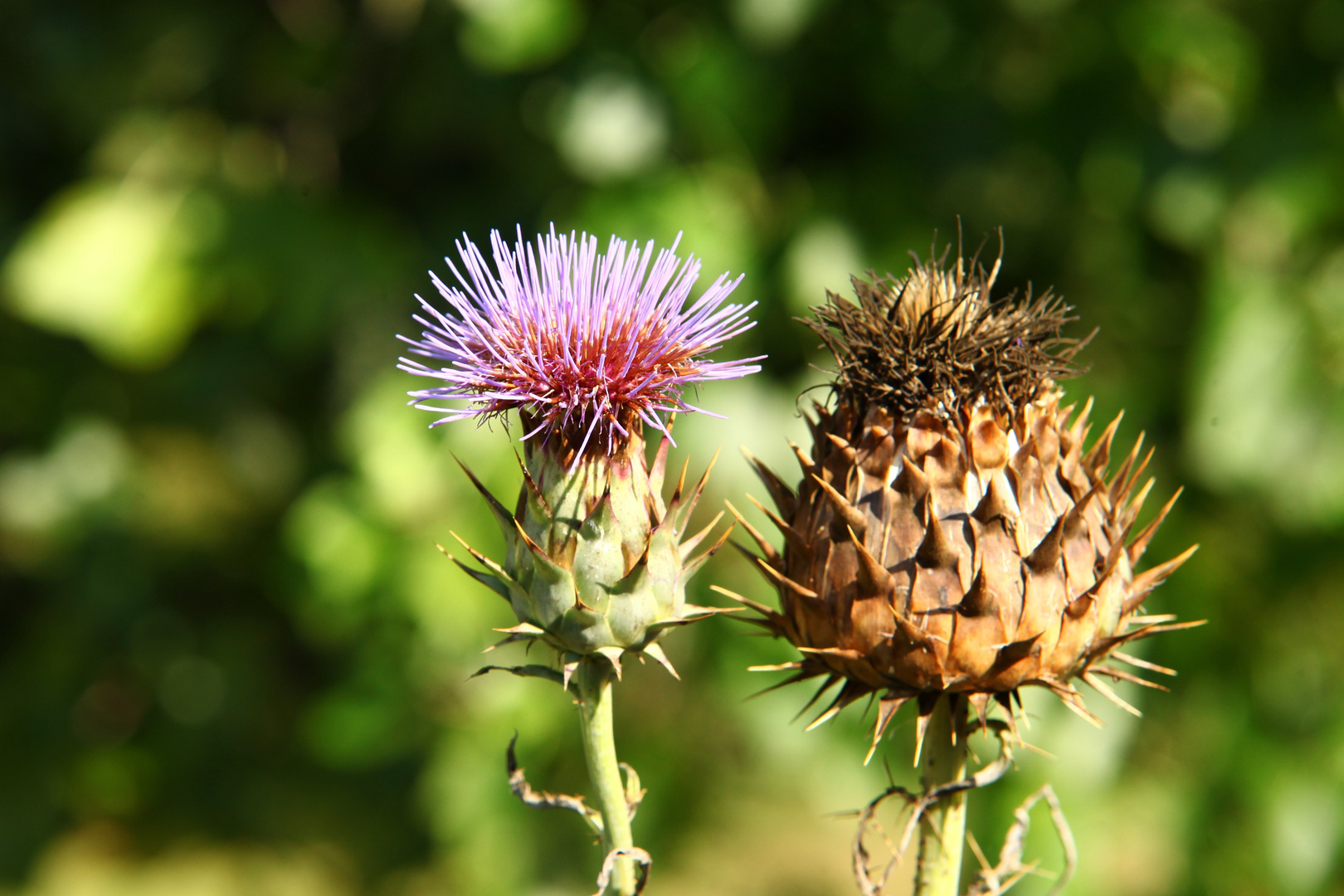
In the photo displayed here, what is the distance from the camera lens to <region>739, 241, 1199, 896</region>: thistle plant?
1.44 metres

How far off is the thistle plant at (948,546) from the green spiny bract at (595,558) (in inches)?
A: 5.5

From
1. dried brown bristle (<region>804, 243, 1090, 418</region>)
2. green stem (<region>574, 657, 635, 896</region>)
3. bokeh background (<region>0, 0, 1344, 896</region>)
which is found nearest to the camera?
green stem (<region>574, 657, 635, 896</region>)

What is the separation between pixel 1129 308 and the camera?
414cm

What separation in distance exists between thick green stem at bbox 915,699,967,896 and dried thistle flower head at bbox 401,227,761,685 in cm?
39

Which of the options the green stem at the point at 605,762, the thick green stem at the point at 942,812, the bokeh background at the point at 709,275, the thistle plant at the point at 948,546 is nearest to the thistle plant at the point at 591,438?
the green stem at the point at 605,762

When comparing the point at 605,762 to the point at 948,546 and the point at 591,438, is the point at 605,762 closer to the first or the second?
the point at 591,438

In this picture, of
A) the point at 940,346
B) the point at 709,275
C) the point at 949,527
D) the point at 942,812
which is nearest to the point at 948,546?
the point at 949,527

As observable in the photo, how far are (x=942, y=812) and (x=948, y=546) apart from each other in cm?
37

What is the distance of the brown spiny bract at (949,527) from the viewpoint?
1440 mm

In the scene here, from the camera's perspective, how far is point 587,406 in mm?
1414

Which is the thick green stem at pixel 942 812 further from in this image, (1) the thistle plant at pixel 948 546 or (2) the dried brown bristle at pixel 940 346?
(2) the dried brown bristle at pixel 940 346

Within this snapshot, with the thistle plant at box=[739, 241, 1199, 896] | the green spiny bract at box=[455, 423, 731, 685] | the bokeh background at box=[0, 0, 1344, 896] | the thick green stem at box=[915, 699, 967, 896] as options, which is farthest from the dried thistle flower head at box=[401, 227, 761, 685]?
the bokeh background at box=[0, 0, 1344, 896]

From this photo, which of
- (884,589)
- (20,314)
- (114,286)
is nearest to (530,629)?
(884,589)

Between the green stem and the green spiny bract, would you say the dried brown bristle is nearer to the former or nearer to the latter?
the green spiny bract
